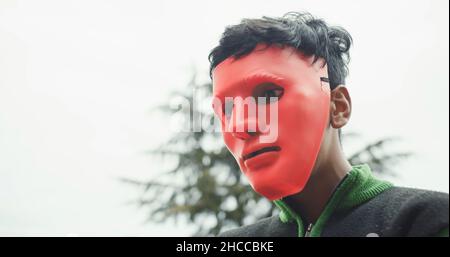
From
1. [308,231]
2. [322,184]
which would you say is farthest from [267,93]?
[308,231]

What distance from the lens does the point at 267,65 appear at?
1.41 metres

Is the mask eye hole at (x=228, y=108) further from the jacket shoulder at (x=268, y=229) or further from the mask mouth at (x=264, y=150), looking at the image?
the jacket shoulder at (x=268, y=229)

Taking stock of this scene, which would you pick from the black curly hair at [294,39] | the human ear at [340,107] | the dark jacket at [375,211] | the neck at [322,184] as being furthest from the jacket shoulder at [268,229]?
the black curly hair at [294,39]

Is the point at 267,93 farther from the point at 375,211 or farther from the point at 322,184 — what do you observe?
the point at 375,211

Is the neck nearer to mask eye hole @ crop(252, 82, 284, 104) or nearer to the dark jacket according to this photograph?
the dark jacket

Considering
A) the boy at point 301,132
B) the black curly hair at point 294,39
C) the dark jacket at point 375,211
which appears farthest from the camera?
the black curly hair at point 294,39

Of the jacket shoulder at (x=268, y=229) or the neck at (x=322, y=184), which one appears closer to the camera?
the neck at (x=322, y=184)

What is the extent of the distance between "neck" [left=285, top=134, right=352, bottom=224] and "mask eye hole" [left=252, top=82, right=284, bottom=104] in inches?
9.8

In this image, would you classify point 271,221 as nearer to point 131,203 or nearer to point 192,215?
point 192,215

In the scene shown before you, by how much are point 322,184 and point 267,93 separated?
34 cm

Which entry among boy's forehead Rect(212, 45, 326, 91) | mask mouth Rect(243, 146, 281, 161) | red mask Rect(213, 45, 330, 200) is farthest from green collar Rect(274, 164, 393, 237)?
boy's forehead Rect(212, 45, 326, 91)

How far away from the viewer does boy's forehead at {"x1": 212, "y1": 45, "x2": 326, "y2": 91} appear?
55.1 inches

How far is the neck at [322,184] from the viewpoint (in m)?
1.47
